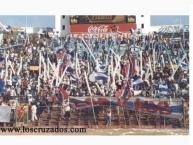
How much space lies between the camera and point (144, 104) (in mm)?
15633

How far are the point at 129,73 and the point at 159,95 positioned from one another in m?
1.88

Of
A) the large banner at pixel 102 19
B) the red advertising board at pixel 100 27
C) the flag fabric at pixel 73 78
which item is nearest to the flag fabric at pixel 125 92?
the flag fabric at pixel 73 78

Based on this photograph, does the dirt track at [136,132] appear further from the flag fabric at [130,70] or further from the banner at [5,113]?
the flag fabric at [130,70]

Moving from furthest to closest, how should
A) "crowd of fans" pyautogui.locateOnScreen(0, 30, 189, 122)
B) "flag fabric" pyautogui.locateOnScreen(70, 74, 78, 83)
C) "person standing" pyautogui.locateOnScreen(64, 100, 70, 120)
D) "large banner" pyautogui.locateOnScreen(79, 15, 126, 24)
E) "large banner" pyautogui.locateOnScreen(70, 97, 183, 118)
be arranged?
"large banner" pyautogui.locateOnScreen(79, 15, 126, 24)
"flag fabric" pyautogui.locateOnScreen(70, 74, 78, 83)
"crowd of fans" pyautogui.locateOnScreen(0, 30, 189, 122)
"person standing" pyautogui.locateOnScreen(64, 100, 70, 120)
"large banner" pyautogui.locateOnScreen(70, 97, 183, 118)

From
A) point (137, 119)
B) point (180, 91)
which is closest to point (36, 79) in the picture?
point (137, 119)

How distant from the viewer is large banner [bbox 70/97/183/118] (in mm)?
15469

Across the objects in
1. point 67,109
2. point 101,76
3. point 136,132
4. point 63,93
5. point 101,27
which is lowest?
point 136,132

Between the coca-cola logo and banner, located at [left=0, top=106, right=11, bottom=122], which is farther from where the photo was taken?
the coca-cola logo

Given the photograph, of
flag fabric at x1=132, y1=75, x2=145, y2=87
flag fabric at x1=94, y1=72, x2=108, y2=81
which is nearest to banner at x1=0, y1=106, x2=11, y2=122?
flag fabric at x1=94, y1=72, x2=108, y2=81

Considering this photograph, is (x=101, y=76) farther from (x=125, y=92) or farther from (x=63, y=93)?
(x=63, y=93)

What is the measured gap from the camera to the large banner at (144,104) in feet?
50.8

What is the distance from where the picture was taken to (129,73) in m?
16.3

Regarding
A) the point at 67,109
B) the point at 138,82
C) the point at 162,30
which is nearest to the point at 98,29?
the point at 162,30

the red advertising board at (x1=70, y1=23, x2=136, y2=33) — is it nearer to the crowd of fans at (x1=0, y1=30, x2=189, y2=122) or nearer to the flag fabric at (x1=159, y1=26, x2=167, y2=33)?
the flag fabric at (x1=159, y1=26, x2=167, y2=33)
